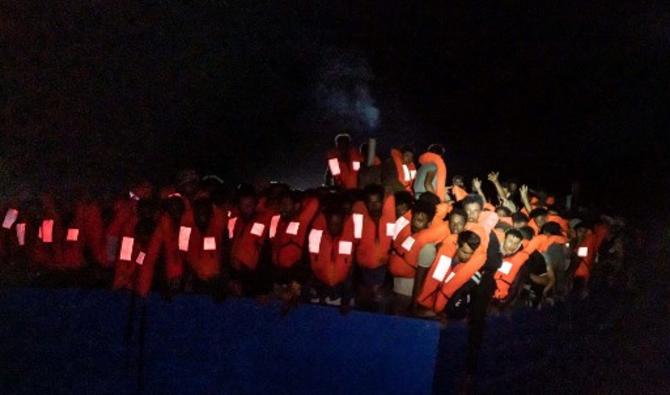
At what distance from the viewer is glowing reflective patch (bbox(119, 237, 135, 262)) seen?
21.1ft

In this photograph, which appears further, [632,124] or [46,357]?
[632,124]

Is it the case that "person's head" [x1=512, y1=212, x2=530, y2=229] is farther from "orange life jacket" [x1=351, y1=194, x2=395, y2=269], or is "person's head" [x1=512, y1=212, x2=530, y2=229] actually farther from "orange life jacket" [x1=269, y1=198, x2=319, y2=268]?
"orange life jacket" [x1=269, y1=198, x2=319, y2=268]

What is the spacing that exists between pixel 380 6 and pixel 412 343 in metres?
9.12

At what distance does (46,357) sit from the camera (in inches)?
241

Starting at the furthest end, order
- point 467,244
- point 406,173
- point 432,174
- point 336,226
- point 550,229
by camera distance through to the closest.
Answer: point 406,173 < point 432,174 < point 550,229 < point 336,226 < point 467,244

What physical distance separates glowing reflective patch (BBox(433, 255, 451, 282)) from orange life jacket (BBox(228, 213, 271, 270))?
1.56 m

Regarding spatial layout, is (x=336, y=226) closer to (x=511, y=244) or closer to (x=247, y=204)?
(x=247, y=204)

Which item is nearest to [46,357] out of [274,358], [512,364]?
[274,358]

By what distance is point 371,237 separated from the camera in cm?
664

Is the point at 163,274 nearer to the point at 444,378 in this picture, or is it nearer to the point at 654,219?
the point at 444,378

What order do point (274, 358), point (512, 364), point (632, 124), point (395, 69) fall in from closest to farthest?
point (274, 358), point (512, 364), point (395, 69), point (632, 124)

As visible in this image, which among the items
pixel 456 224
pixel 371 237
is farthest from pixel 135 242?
pixel 456 224

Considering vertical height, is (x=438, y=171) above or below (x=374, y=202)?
above

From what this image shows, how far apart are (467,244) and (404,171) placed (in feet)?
10.9
